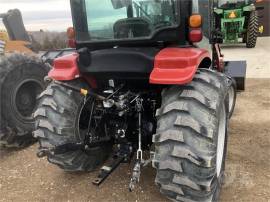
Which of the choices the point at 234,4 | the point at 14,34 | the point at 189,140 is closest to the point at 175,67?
the point at 189,140

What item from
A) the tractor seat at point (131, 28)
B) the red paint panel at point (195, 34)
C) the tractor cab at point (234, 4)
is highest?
the tractor cab at point (234, 4)

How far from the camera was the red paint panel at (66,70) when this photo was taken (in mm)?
3240

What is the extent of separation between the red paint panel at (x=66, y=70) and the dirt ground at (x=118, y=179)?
112 centimetres

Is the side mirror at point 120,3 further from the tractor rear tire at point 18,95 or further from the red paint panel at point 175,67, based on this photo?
the tractor rear tire at point 18,95

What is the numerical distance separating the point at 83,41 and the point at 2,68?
5.59 feet

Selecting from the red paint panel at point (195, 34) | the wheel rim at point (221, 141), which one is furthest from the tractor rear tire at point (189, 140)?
the wheel rim at point (221, 141)

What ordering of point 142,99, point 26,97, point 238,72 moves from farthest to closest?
point 238,72
point 26,97
point 142,99

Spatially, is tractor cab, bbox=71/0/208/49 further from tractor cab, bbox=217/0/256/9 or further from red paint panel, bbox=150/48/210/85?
tractor cab, bbox=217/0/256/9

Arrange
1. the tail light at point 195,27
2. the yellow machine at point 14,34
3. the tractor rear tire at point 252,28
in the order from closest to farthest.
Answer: the tail light at point 195,27 → the yellow machine at point 14,34 → the tractor rear tire at point 252,28

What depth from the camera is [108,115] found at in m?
3.31

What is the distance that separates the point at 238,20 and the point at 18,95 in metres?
9.16

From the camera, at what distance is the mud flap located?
553 cm

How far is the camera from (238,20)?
11961mm

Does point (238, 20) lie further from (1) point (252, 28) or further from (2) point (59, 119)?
(2) point (59, 119)
